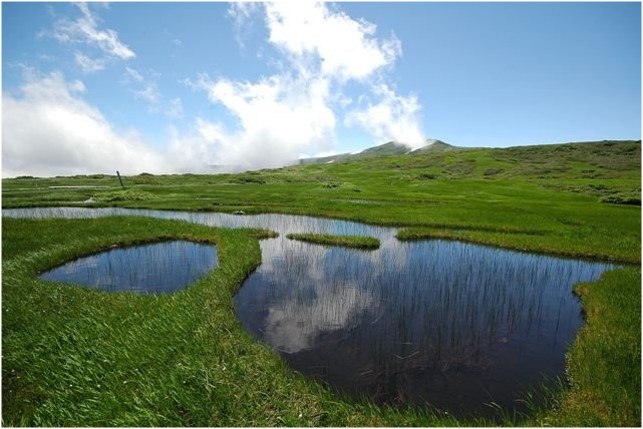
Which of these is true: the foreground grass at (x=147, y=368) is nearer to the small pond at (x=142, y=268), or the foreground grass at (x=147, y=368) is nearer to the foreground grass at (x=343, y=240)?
the small pond at (x=142, y=268)

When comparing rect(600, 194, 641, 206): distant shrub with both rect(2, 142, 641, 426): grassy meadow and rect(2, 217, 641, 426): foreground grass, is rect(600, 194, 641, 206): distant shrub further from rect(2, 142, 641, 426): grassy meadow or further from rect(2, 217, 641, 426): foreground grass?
rect(2, 217, 641, 426): foreground grass

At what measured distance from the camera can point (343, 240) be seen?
2950 centimetres

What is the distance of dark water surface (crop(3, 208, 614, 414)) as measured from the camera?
37.2 feet

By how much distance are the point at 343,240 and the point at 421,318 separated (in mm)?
14317

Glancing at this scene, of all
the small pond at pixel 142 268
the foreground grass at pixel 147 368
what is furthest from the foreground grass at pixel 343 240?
the foreground grass at pixel 147 368

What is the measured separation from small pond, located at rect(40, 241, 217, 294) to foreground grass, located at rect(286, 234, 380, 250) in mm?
8006

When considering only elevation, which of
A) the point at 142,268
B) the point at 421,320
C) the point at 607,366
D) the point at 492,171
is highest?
the point at 492,171

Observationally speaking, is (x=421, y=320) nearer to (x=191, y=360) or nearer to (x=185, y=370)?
(x=191, y=360)

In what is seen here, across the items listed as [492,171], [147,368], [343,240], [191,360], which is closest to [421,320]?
[191,360]

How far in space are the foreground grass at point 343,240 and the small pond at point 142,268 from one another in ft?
26.3

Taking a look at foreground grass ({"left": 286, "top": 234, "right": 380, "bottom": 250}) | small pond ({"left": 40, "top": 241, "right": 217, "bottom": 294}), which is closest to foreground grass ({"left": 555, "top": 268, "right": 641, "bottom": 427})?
foreground grass ({"left": 286, "top": 234, "right": 380, "bottom": 250})

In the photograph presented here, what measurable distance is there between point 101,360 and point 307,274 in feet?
41.0

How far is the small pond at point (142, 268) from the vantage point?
64.5 feet

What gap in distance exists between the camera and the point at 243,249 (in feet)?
83.0
